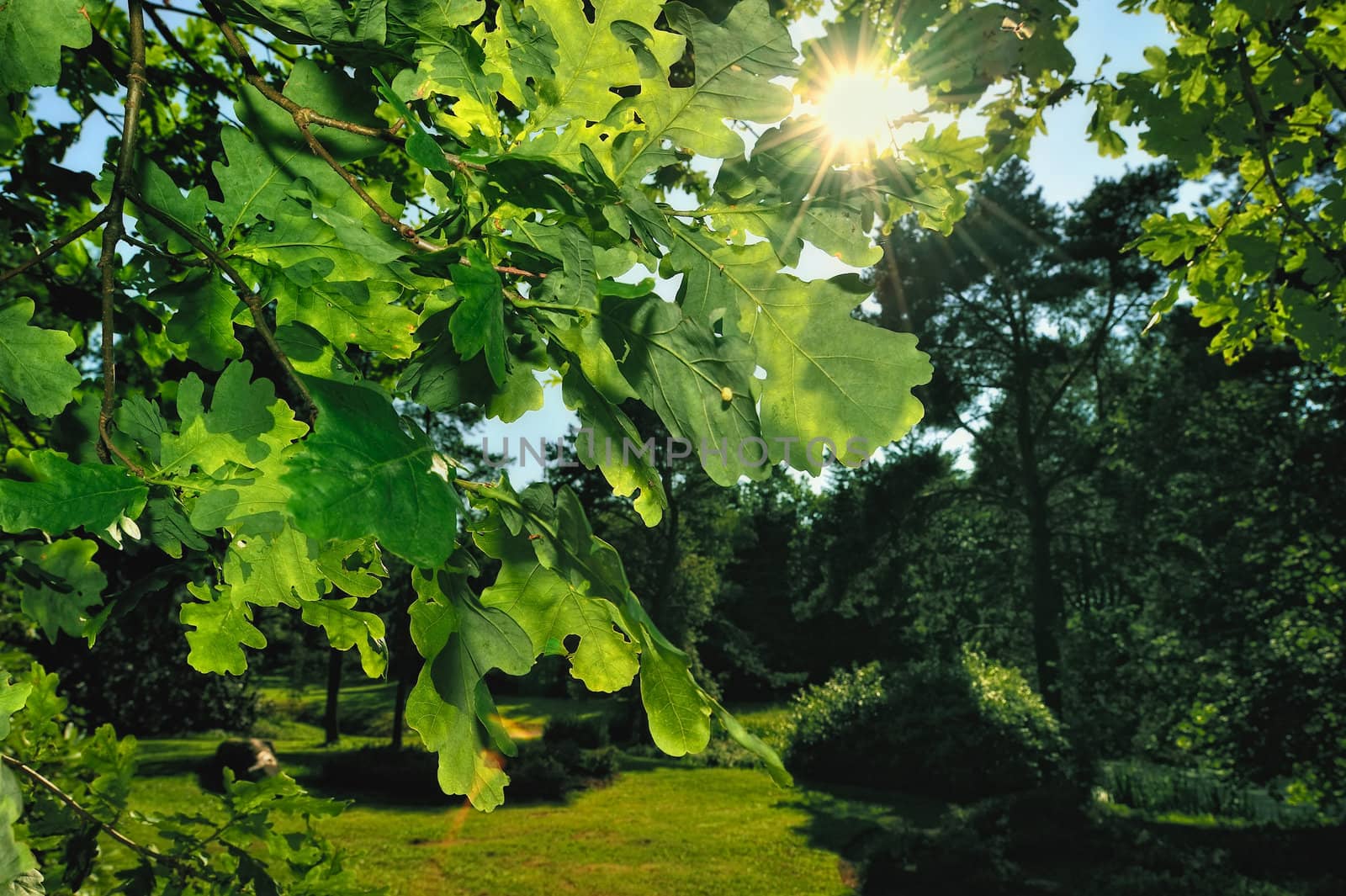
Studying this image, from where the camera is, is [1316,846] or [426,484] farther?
[1316,846]

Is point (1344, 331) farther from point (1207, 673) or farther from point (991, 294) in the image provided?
point (991, 294)

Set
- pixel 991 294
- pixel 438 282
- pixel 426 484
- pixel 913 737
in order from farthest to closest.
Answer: pixel 991 294 < pixel 913 737 < pixel 438 282 < pixel 426 484

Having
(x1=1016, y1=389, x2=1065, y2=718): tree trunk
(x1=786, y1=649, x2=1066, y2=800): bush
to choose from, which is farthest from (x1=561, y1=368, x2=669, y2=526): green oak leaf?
(x1=1016, y1=389, x2=1065, y2=718): tree trunk

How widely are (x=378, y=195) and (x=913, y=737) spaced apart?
1924 cm

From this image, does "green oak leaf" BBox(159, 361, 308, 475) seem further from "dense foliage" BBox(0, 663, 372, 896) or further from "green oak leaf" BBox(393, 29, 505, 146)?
"dense foliage" BBox(0, 663, 372, 896)

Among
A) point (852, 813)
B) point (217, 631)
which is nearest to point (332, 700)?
point (852, 813)

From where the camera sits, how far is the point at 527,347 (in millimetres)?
988

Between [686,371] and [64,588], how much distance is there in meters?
1.43

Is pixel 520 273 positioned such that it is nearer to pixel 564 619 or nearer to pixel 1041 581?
pixel 564 619

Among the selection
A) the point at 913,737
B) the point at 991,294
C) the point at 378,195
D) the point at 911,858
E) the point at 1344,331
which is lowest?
the point at 911,858

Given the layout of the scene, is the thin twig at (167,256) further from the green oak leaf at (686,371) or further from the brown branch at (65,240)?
the green oak leaf at (686,371)

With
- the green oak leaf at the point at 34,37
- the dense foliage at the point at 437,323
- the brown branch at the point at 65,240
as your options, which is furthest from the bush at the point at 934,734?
the green oak leaf at the point at 34,37

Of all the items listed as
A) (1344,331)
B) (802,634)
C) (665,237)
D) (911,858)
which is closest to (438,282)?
(665,237)

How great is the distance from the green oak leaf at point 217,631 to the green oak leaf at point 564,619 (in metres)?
0.64
